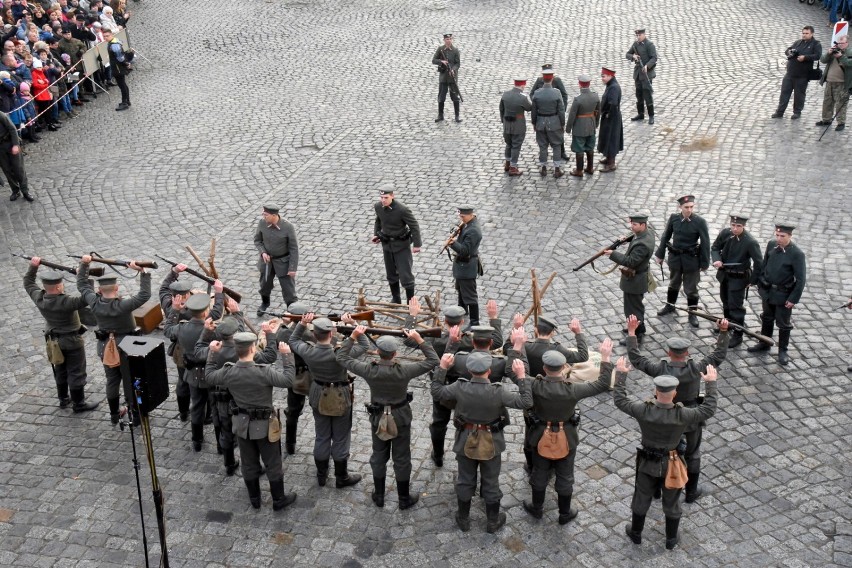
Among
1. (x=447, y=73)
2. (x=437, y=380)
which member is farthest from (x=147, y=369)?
(x=447, y=73)

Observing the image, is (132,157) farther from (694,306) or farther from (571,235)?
(694,306)

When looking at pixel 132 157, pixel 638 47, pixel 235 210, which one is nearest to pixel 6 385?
pixel 235 210

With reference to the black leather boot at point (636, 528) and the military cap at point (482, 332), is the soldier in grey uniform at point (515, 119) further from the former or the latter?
the black leather boot at point (636, 528)

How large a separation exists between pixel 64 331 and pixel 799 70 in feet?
45.7

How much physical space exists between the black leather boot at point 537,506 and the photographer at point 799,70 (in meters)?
12.1

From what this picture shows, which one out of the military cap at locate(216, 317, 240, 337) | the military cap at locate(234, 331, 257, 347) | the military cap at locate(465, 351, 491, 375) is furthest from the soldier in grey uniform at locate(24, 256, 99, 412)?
the military cap at locate(465, 351, 491, 375)

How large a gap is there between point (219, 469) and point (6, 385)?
3217 millimetres

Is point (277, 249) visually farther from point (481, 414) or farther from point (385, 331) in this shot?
point (481, 414)

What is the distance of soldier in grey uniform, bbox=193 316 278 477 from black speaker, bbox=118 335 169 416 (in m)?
1.31

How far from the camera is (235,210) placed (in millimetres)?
14906

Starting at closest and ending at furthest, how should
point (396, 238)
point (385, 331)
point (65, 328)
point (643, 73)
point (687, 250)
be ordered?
point (385, 331) → point (65, 328) → point (687, 250) → point (396, 238) → point (643, 73)

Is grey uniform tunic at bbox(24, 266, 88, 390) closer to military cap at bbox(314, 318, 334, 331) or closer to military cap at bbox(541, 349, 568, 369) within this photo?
military cap at bbox(314, 318, 334, 331)

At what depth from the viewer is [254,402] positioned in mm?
8258

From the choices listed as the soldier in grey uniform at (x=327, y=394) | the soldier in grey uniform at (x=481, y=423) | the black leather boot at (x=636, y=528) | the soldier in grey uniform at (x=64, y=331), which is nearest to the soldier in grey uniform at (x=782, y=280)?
the black leather boot at (x=636, y=528)
